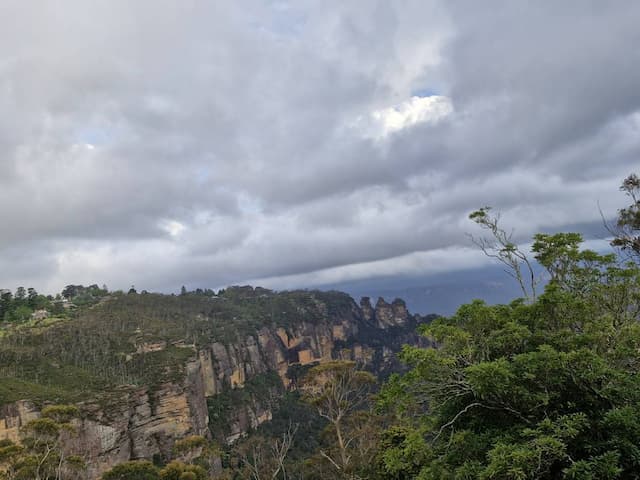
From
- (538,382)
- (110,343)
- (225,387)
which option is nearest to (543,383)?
(538,382)

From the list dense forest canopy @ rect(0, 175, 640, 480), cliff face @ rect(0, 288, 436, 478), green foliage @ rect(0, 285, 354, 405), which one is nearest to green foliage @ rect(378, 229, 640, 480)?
dense forest canopy @ rect(0, 175, 640, 480)

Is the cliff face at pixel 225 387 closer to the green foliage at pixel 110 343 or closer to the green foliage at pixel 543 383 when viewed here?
the green foliage at pixel 110 343

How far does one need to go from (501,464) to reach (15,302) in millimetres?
110344

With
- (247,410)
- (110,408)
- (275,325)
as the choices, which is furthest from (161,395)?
(275,325)

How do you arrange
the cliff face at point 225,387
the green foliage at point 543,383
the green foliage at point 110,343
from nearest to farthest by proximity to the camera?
the green foliage at point 543,383 → the cliff face at point 225,387 → the green foliage at point 110,343

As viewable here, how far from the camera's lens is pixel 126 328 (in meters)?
84.7

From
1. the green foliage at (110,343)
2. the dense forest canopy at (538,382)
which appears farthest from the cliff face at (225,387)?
the dense forest canopy at (538,382)

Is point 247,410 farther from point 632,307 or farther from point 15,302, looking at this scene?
point 632,307

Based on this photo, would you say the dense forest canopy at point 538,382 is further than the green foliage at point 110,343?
No

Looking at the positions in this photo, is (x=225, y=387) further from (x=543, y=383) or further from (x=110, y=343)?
(x=543, y=383)

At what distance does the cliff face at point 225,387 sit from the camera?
151ft

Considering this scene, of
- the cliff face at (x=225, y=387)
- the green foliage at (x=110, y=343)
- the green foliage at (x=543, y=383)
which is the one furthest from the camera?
the green foliage at (x=110, y=343)

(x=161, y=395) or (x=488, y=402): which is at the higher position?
(x=488, y=402)

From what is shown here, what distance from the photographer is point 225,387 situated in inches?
3907
